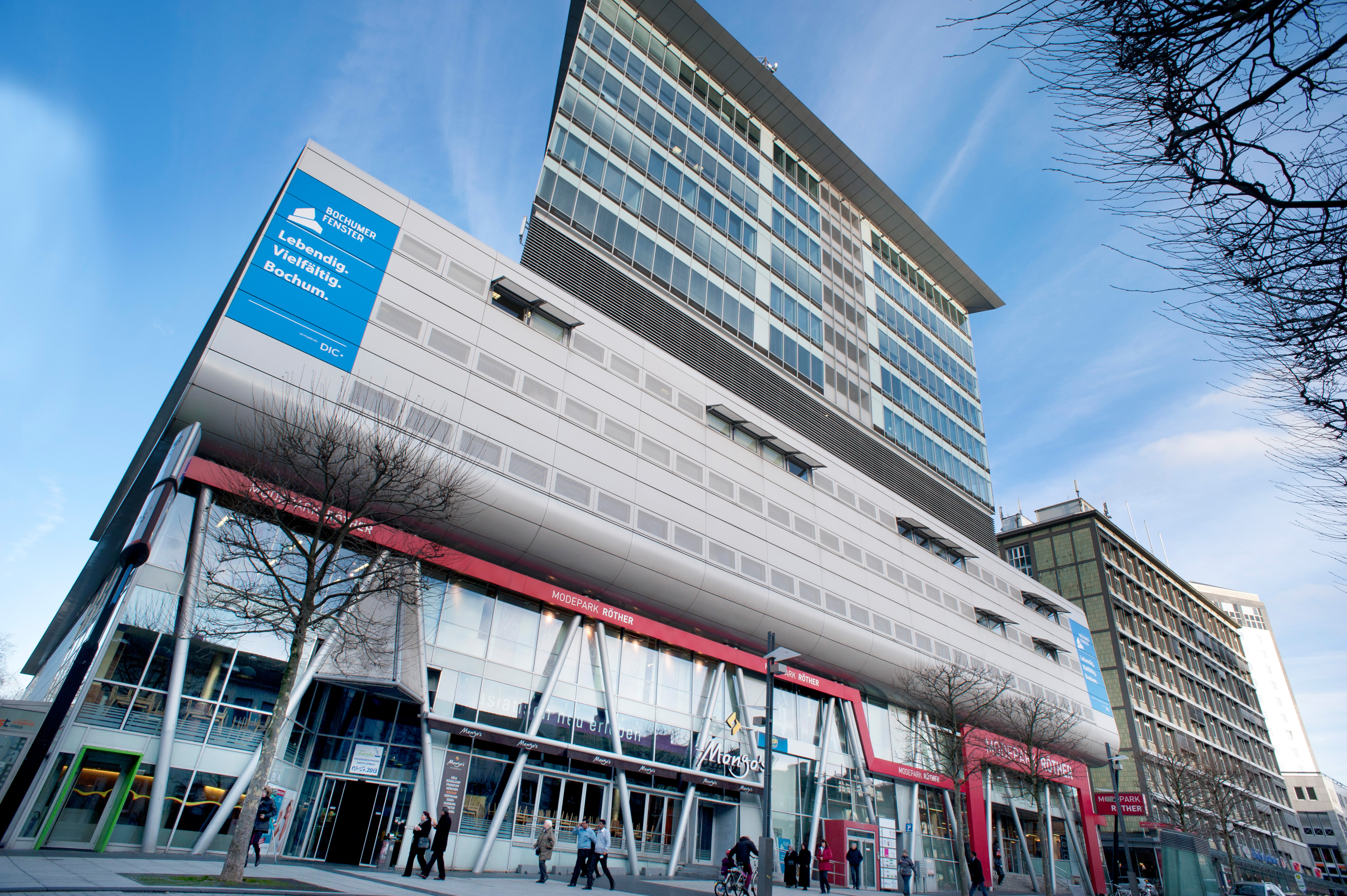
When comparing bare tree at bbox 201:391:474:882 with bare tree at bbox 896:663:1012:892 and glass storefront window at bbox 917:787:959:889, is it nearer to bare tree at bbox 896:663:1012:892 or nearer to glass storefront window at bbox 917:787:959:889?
bare tree at bbox 896:663:1012:892

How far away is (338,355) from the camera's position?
19.3 metres

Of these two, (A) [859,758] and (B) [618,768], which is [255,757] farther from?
(A) [859,758]

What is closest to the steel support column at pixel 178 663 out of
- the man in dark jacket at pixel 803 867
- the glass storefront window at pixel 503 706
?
the glass storefront window at pixel 503 706

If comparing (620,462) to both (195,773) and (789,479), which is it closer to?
(789,479)

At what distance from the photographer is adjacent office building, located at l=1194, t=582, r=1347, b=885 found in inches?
3684

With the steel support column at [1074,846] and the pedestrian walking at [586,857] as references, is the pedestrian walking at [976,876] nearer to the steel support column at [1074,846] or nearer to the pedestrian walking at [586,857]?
the pedestrian walking at [586,857]

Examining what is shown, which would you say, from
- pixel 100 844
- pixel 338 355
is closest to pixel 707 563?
pixel 338 355

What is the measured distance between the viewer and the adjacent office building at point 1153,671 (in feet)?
188

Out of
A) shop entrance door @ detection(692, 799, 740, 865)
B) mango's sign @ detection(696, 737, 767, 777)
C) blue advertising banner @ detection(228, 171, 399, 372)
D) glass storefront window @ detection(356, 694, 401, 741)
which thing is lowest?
shop entrance door @ detection(692, 799, 740, 865)

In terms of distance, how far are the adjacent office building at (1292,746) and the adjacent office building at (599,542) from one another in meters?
83.7

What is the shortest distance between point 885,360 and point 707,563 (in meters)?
→ 26.2

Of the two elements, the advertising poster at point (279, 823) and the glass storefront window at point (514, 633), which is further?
the glass storefront window at point (514, 633)

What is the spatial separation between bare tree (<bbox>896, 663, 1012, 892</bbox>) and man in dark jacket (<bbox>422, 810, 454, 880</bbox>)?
20513 millimetres

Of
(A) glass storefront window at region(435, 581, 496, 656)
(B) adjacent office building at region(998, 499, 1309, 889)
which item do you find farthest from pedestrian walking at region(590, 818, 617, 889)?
(B) adjacent office building at region(998, 499, 1309, 889)
